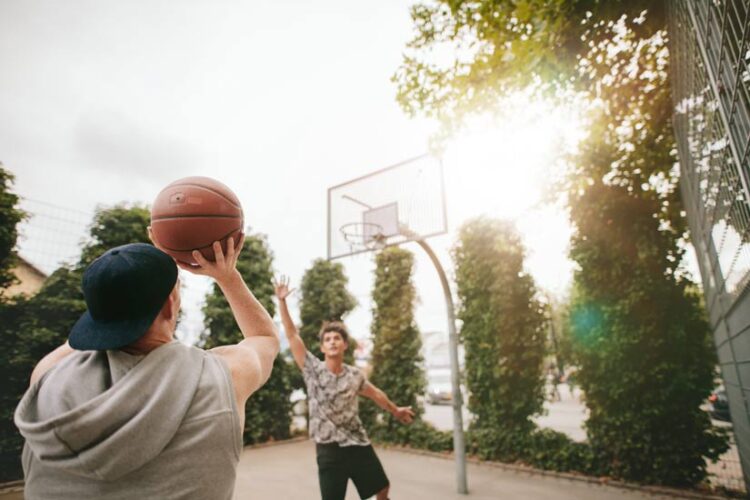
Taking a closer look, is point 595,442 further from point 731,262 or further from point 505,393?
point 731,262

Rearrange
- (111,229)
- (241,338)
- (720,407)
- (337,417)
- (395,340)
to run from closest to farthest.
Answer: (337,417) < (111,229) < (241,338) < (720,407) < (395,340)

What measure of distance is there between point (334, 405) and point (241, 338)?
22.7ft

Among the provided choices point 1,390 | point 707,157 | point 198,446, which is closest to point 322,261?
point 1,390

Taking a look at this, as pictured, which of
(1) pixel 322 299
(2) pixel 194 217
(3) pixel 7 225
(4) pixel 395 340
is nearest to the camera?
(2) pixel 194 217

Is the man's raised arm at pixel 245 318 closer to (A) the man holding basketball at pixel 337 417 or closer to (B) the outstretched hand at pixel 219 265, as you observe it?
(B) the outstretched hand at pixel 219 265

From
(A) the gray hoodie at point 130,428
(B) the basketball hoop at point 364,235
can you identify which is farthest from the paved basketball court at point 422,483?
(A) the gray hoodie at point 130,428

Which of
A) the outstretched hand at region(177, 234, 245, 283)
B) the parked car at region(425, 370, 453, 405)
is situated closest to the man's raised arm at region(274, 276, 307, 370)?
the outstretched hand at region(177, 234, 245, 283)

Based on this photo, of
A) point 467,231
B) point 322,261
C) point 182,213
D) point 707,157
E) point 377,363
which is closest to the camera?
point 182,213

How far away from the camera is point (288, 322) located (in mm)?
3980

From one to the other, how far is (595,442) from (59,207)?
1024 cm

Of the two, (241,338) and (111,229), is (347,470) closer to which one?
(111,229)

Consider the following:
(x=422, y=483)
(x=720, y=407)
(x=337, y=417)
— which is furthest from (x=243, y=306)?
(x=720, y=407)

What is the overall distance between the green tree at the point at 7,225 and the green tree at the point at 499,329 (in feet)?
26.7

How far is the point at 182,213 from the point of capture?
83.2 inches
